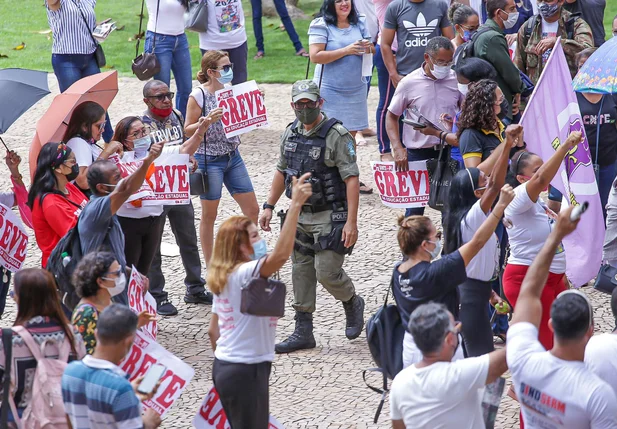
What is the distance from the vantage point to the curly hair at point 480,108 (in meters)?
7.54

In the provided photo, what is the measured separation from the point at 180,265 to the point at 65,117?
7.88 feet

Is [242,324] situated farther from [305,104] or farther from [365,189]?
[365,189]

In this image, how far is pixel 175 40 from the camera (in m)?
12.2

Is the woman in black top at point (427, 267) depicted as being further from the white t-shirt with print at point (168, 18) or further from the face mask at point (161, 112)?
the white t-shirt with print at point (168, 18)

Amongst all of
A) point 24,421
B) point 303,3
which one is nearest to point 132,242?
point 24,421

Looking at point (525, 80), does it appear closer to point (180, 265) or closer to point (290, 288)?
point (290, 288)

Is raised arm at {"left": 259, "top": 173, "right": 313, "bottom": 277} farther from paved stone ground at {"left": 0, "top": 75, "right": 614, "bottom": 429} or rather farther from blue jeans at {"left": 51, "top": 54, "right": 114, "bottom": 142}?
blue jeans at {"left": 51, "top": 54, "right": 114, "bottom": 142}

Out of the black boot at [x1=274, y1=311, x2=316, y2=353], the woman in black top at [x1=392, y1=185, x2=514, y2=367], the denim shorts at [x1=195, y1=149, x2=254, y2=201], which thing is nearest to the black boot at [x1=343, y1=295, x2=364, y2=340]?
the black boot at [x1=274, y1=311, x2=316, y2=353]

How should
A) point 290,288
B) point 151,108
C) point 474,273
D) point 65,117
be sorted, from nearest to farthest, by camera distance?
point 474,273
point 65,117
point 151,108
point 290,288

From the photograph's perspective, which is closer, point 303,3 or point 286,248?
point 286,248

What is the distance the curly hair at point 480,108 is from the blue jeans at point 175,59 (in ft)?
17.4

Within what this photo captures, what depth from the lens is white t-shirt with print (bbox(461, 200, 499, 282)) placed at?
617 centimetres

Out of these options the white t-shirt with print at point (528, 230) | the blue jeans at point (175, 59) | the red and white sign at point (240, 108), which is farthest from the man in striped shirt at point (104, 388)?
the blue jeans at point (175, 59)

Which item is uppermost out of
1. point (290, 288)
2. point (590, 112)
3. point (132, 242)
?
point (590, 112)
